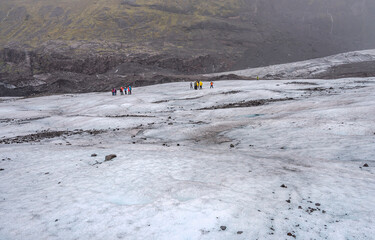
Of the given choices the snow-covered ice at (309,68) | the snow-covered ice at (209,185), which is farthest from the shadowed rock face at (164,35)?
the snow-covered ice at (209,185)

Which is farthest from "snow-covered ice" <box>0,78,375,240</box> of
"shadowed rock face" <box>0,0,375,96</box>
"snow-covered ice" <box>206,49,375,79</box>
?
"snow-covered ice" <box>206,49,375,79</box>

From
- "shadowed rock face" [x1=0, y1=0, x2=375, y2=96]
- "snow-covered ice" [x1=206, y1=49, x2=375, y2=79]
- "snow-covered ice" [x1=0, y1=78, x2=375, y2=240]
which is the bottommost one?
"snow-covered ice" [x1=0, y1=78, x2=375, y2=240]

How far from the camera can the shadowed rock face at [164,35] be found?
89.8 metres

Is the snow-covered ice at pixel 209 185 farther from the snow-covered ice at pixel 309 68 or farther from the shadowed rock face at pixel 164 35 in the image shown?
the snow-covered ice at pixel 309 68

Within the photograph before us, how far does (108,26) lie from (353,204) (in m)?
118

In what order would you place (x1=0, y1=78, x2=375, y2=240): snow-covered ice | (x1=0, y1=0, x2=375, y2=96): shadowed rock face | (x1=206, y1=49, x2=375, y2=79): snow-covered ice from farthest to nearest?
(x1=0, y1=0, x2=375, y2=96): shadowed rock face < (x1=206, y1=49, x2=375, y2=79): snow-covered ice < (x1=0, y1=78, x2=375, y2=240): snow-covered ice

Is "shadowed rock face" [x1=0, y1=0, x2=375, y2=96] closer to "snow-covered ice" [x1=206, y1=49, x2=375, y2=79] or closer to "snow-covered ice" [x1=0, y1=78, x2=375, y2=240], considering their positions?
"snow-covered ice" [x1=206, y1=49, x2=375, y2=79]

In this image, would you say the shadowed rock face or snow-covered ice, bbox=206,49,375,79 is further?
the shadowed rock face

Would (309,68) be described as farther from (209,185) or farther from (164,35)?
(209,185)

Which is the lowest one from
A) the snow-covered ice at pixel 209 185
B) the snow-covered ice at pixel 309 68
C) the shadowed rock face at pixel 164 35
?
the snow-covered ice at pixel 209 185

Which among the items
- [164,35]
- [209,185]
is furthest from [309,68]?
[209,185]

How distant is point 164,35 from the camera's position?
111 metres

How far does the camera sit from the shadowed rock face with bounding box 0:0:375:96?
89.8 metres

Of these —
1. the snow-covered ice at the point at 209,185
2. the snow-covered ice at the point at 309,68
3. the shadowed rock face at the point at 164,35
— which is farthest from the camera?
the shadowed rock face at the point at 164,35
